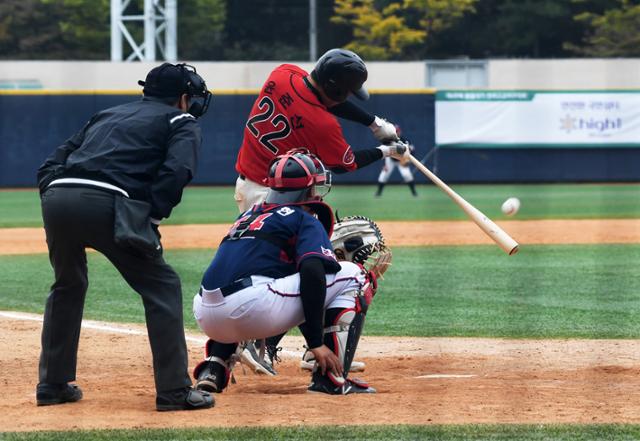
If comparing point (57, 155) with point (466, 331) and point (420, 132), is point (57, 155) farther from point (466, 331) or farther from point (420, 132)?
point (420, 132)

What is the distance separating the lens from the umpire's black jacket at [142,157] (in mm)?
4684

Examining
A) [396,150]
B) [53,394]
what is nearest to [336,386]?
[53,394]

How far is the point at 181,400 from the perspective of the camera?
15.8 ft

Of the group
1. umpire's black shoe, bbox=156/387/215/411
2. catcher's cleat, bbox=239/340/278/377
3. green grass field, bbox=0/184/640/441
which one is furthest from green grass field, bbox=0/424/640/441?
catcher's cleat, bbox=239/340/278/377

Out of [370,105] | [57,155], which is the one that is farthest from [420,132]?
[57,155]

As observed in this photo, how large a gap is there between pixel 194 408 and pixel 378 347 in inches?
86.3

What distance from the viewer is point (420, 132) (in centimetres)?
2616

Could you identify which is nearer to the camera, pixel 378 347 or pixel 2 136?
pixel 378 347

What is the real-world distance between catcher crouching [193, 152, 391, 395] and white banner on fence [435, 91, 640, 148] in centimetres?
2144

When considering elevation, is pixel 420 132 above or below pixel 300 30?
below

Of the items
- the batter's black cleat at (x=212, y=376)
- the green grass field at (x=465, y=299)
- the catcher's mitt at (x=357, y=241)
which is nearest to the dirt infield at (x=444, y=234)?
the green grass field at (x=465, y=299)

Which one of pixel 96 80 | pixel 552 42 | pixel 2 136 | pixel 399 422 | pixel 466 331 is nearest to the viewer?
pixel 399 422

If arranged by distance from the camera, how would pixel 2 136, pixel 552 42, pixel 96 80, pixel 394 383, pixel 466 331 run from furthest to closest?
pixel 552 42 < pixel 96 80 < pixel 2 136 < pixel 466 331 < pixel 394 383

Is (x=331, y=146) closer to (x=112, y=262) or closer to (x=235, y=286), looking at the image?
(x=235, y=286)
